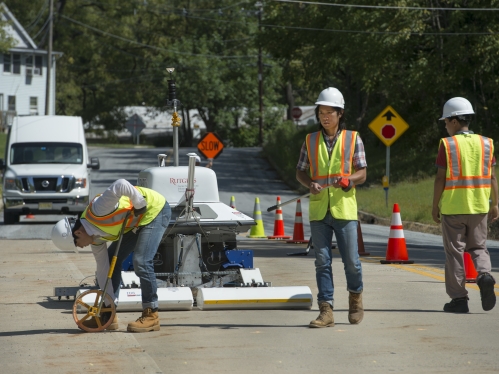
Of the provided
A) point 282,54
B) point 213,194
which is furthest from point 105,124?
point 213,194

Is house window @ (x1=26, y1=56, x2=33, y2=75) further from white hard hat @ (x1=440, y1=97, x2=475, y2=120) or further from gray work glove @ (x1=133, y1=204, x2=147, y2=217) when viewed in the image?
gray work glove @ (x1=133, y1=204, x2=147, y2=217)

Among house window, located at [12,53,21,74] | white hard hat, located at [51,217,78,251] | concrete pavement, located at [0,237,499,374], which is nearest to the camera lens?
concrete pavement, located at [0,237,499,374]

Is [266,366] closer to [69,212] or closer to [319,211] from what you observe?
[319,211]

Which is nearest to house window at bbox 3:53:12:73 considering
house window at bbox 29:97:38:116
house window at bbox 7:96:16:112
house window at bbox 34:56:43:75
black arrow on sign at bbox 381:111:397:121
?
house window at bbox 7:96:16:112

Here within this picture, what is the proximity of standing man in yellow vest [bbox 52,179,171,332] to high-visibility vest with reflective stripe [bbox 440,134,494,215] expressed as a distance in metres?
2.82

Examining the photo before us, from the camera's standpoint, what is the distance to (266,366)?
272 inches

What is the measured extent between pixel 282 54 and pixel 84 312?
3703 centimetres

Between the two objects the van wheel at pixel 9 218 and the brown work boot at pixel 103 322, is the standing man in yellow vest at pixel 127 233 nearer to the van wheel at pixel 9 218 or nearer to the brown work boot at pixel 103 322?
the brown work boot at pixel 103 322

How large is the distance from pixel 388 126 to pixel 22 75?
164 feet

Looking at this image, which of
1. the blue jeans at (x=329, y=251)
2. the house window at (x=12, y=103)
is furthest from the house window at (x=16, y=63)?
the blue jeans at (x=329, y=251)

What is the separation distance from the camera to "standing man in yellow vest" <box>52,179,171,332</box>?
8102 mm

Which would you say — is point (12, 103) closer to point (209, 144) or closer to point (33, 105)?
point (33, 105)

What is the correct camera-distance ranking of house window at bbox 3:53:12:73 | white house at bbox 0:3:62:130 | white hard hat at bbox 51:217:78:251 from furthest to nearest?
house window at bbox 3:53:12:73
white house at bbox 0:3:62:130
white hard hat at bbox 51:217:78:251

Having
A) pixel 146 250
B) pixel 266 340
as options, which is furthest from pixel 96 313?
pixel 266 340
